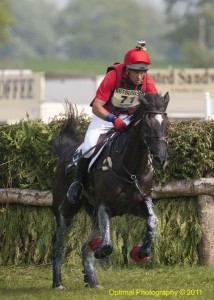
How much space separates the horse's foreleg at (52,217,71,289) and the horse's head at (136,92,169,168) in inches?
80.3

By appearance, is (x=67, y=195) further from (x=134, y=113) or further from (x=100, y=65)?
(x=100, y=65)

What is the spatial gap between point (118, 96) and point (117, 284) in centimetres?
216

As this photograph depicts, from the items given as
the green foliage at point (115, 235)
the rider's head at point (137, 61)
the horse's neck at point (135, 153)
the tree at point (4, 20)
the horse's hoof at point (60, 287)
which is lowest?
the horse's hoof at point (60, 287)

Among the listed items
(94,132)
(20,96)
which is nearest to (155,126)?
(94,132)

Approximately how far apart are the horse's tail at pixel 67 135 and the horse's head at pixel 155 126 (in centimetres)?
205

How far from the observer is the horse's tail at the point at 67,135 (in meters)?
11.6

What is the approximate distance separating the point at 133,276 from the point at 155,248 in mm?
735

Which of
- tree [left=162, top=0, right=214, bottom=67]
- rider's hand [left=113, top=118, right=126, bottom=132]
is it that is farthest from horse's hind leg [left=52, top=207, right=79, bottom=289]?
tree [left=162, top=0, right=214, bottom=67]

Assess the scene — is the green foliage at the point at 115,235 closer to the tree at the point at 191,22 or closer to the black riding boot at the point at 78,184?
the black riding boot at the point at 78,184

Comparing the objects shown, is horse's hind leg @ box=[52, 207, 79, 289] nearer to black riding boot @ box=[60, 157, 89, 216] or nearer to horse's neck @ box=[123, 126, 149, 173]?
black riding boot @ box=[60, 157, 89, 216]

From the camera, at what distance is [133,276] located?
11.5 m

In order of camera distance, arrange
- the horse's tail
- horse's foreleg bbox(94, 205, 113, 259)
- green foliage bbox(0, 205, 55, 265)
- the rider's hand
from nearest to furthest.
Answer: horse's foreleg bbox(94, 205, 113, 259) → the rider's hand → the horse's tail → green foliage bbox(0, 205, 55, 265)

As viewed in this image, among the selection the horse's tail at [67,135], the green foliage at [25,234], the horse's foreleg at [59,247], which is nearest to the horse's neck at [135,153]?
the horse's foreleg at [59,247]

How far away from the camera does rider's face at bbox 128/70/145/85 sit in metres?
10.1
